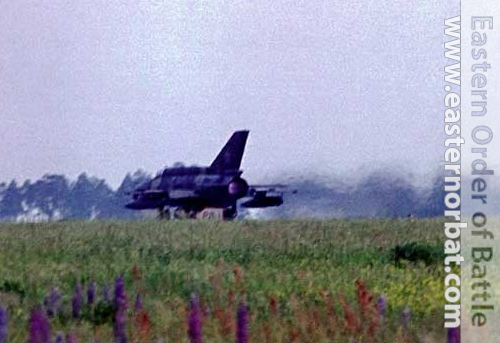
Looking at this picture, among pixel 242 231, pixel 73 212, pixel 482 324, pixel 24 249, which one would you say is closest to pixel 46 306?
pixel 482 324

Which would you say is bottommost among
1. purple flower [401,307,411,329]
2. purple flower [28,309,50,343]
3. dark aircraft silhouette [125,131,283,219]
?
purple flower [401,307,411,329]

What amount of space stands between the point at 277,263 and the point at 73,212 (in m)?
4.12

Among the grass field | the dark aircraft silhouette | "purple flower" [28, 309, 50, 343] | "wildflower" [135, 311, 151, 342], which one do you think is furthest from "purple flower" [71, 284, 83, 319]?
the dark aircraft silhouette

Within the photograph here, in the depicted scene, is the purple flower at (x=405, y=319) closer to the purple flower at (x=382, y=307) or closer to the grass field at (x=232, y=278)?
the grass field at (x=232, y=278)

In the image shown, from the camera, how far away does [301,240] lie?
1075 centimetres

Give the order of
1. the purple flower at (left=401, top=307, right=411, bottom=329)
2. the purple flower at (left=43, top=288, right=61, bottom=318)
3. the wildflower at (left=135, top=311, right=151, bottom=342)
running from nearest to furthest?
the wildflower at (left=135, top=311, right=151, bottom=342)
the purple flower at (left=43, top=288, right=61, bottom=318)
the purple flower at (left=401, top=307, right=411, bottom=329)

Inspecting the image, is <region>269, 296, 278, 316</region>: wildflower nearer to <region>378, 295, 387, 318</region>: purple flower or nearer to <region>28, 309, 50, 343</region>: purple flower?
<region>378, 295, 387, 318</region>: purple flower

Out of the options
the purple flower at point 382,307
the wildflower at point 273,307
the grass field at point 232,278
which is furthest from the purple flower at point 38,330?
the purple flower at point 382,307

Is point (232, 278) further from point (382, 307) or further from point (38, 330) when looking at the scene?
point (38, 330)

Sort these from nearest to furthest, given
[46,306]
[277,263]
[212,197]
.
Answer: [46,306] → [277,263] → [212,197]

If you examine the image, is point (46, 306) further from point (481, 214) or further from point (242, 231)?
point (242, 231)

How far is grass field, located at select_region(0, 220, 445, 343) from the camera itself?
550cm

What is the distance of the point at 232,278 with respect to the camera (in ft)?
24.1

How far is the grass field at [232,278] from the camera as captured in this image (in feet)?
18.0
